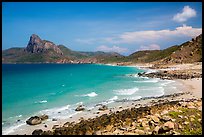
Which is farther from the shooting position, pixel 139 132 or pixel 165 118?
pixel 165 118

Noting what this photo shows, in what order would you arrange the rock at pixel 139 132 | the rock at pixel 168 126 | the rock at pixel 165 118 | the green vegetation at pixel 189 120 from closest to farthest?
the rock at pixel 168 126 → the green vegetation at pixel 189 120 → the rock at pixel 139 132 → the rock at pixel 165 118

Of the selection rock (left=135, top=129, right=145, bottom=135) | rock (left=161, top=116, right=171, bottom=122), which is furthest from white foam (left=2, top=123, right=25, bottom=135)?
rock (left=161, top=116, right=171, bottom=122)

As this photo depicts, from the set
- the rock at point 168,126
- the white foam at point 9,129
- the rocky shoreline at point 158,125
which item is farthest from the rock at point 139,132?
the white foam at point 9,129

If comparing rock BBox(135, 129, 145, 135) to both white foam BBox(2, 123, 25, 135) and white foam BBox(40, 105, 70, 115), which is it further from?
white foam BBox(40, 105, 70, 115)

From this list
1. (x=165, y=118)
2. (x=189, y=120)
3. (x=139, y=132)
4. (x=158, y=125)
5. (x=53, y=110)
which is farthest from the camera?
(x=53, y=110)

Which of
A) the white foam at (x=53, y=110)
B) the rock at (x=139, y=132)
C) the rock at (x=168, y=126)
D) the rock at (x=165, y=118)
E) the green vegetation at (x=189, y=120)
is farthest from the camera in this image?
the white foam at (x=53, y=110)

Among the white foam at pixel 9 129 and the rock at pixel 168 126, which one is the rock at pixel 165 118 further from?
the white foam at pixel 9 129

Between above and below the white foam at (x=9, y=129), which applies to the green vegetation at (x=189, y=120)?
above

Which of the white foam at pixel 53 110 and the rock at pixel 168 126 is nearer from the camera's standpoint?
the rock at pixel 168 126

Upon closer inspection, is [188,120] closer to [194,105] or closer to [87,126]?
[194,105]

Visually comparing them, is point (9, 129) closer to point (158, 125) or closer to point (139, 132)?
point (139, 132)

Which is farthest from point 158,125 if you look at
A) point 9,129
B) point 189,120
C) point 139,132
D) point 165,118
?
point 9,129

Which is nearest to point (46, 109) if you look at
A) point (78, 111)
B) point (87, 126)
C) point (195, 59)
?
point (78, 111)

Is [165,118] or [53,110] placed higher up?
[165,118]
